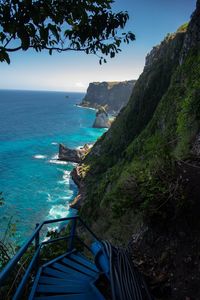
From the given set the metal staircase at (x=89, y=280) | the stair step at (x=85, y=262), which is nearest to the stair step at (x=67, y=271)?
the metal staircase at (x=89, y=280)

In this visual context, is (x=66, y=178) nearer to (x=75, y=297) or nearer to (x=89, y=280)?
(x=89, y=280)

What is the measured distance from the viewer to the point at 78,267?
6.93 m

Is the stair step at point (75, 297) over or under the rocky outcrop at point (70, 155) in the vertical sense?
over

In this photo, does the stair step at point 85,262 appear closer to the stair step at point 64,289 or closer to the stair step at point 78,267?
the stair step at point 78,267

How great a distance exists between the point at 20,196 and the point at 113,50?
4831 cm

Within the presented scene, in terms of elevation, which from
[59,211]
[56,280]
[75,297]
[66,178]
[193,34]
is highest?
[193,34]

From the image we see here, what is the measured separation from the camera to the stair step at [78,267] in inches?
256

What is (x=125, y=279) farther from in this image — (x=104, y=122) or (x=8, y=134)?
(x=104, y=122)

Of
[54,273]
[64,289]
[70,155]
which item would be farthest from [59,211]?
[64,289]

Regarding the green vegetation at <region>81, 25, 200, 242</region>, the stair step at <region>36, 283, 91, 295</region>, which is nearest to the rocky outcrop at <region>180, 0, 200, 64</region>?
the green vegetation at <region>81, 25, 200, 242</region>

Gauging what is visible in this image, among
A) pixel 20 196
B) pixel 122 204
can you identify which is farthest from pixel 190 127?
pixel 20 196

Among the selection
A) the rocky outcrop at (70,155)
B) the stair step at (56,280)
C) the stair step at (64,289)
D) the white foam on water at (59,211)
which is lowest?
the white foam on water at (59,211)

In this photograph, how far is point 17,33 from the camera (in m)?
4.66

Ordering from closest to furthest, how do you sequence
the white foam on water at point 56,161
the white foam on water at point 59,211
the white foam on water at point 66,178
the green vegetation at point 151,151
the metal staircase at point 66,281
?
1. the metal staircase at point 66,281
2. the green vegetation at point 151,151
3. the white foam on water at point 59,211
4. the white foam on water at point 66,178
5. the white foam on water at point 56,161
